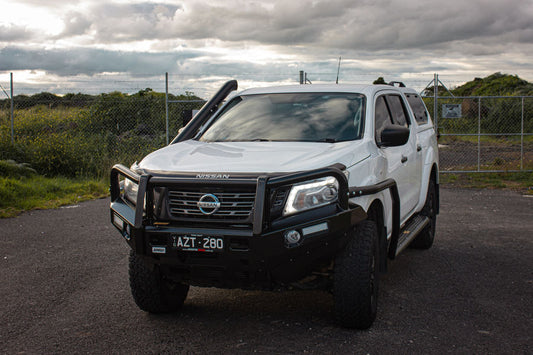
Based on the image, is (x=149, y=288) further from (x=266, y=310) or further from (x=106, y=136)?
(x=106, y=136)

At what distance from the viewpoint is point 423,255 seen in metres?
6.91

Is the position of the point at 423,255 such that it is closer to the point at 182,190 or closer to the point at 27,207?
the point at 182,190

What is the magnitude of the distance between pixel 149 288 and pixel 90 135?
11989 millimetres

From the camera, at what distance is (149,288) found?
458 centimetres

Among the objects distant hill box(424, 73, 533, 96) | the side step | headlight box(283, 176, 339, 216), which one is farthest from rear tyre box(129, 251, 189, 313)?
distant hill box(424, 73, 533, 96)

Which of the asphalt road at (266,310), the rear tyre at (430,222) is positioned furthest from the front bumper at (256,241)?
the rear tyre at (430,222)

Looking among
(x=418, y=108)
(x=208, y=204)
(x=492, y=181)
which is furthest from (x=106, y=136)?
(x=208, y=204)

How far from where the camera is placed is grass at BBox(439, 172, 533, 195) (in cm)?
1341

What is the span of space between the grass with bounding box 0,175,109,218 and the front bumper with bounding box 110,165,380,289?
6.47 m

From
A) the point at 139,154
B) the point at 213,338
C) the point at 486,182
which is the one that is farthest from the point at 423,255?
the point at 139,154

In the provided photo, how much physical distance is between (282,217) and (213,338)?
3.59 feet

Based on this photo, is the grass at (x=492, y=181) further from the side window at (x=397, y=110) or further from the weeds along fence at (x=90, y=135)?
the side window at (x=397, y=110)

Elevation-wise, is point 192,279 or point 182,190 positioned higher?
point 182,190

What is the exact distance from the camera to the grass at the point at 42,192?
33.9 feet
